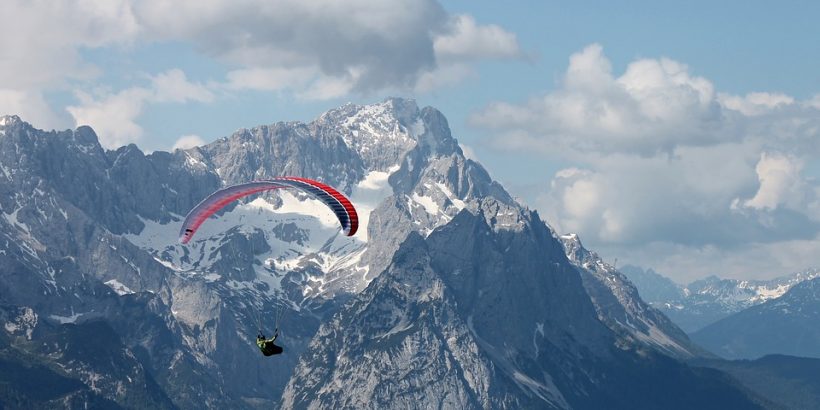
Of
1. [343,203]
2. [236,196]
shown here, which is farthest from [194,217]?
[343,203]

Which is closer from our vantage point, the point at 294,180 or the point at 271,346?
the point at 271,346

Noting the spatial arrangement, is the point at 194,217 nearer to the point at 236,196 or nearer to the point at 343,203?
the point at 236,196

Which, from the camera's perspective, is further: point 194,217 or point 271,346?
point 194,217

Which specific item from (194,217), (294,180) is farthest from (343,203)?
(194,217)

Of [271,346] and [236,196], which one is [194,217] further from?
[271,346]

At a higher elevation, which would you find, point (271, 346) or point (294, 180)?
point (294, 180)
